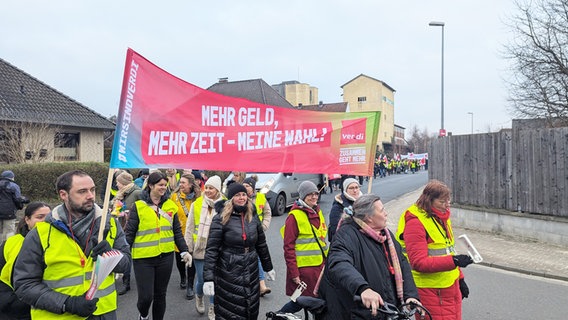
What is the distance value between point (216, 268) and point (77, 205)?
1.71 m

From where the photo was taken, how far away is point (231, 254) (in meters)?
4.05

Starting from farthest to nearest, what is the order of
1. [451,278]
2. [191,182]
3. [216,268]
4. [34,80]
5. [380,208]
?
[34,80]
[191,182]
[216,268]
[451,278]
[380,208]

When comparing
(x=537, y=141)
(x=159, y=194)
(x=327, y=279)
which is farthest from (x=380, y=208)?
(x=537, y=141)

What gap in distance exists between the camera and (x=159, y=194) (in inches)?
184

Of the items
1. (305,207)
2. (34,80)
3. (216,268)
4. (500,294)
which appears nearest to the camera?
(216,268)

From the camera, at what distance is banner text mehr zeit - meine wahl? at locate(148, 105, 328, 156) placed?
3608 mm

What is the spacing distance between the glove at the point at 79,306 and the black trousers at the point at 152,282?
6.08ft

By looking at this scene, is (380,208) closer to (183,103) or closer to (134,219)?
(183,103)

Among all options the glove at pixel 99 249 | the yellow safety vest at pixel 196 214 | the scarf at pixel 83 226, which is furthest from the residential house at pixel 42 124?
the glove at pixel 99 249

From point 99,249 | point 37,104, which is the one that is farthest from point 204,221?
point 37,104

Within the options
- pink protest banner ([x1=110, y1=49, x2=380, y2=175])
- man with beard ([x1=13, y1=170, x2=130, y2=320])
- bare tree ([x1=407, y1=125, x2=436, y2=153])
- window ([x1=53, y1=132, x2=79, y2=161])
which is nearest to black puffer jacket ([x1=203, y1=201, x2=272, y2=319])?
pink protest banner ([x1=110, y1=49, x2=380, y2=175])

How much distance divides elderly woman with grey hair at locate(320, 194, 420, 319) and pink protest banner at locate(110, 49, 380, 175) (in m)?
1.48

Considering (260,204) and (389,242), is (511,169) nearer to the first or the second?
(260,204)

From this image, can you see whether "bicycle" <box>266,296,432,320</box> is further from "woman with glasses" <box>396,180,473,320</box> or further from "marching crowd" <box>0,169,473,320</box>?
"woman with glasses" <box>396,180,473,320</box>
